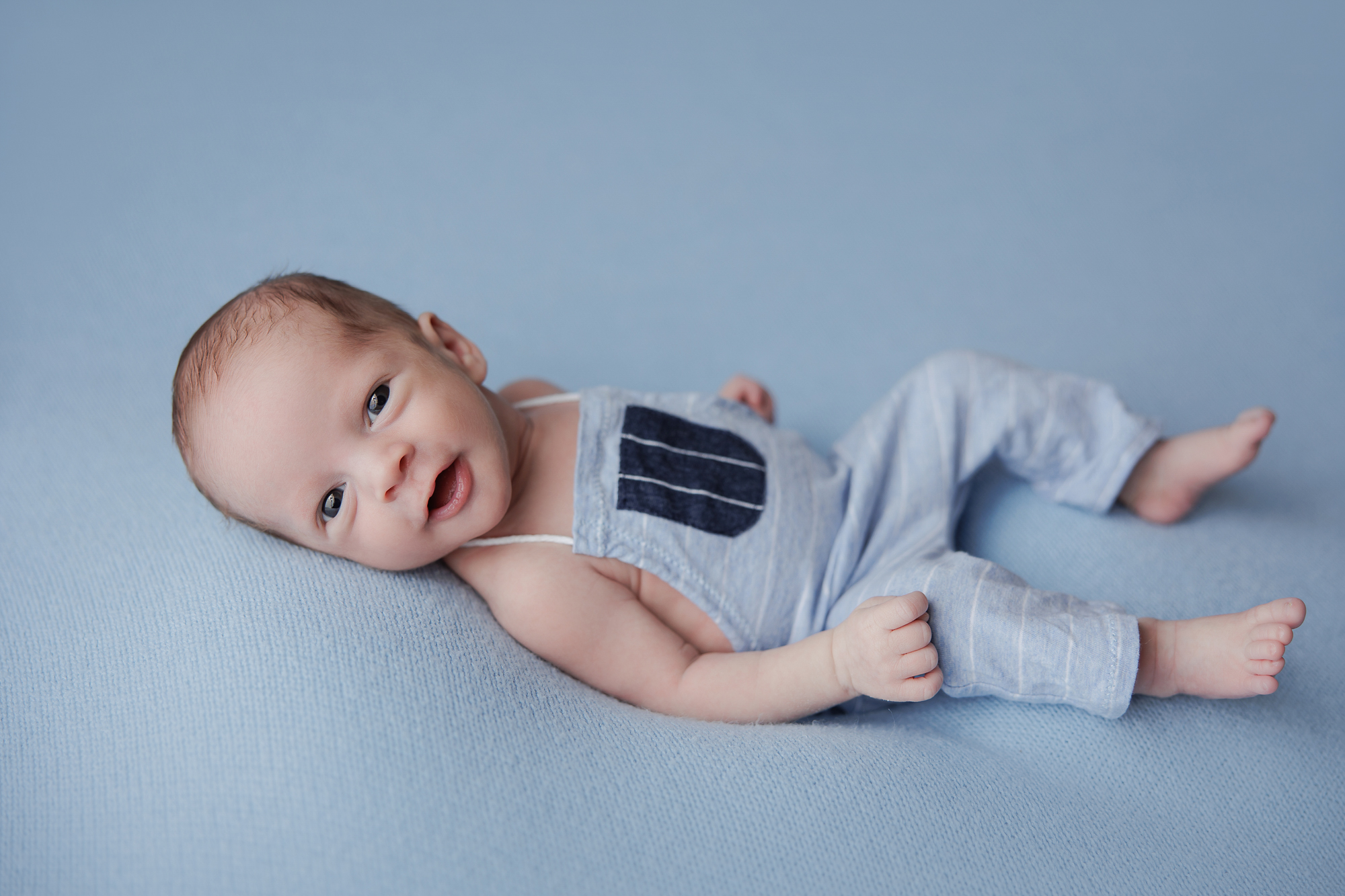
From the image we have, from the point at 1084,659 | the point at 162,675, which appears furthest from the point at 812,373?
the point at 162,675

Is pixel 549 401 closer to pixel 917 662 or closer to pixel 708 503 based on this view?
pixel 708 503

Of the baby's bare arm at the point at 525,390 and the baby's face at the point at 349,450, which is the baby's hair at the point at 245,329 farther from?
the baby's bare arm at the point at 525,390

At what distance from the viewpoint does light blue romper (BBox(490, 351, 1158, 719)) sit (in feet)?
3.48

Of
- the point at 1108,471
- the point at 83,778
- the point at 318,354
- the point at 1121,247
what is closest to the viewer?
the point at 83,778

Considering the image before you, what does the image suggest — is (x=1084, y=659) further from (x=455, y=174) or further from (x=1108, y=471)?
(x=455, y=174)

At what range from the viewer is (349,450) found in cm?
106

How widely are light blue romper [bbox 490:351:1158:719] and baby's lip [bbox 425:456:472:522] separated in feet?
0.51

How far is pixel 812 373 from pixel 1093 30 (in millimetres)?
1341

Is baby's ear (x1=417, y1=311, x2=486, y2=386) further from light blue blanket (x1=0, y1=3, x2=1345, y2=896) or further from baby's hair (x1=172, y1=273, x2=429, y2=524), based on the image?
light blue blanket (x1=0, y1=3, x2=1345, y2=896)

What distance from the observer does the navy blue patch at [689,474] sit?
1.22m

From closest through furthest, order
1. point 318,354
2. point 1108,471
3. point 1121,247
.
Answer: point 318,354, point 1108,471, point 1121,247

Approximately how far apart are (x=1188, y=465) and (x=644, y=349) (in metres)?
1.00

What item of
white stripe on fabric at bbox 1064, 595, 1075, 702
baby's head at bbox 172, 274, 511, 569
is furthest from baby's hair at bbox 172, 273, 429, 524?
white stripe on fabric at bbox 1064, 595, 1075, 702

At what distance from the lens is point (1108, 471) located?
1344mm
